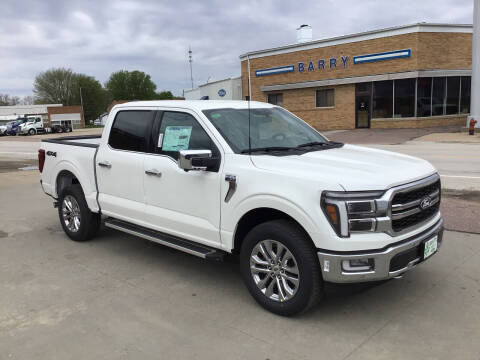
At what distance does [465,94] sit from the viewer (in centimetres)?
2878

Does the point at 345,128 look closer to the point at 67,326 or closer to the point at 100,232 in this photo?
the point at 100,232

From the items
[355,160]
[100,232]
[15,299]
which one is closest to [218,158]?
[355,160]

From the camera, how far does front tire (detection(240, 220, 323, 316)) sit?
Answer: 3.55m

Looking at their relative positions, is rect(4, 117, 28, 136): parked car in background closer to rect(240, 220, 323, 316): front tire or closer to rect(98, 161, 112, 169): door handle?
rect(98, 161, 112, 169): door handle

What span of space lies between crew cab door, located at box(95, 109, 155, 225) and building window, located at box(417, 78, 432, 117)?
2563 cm

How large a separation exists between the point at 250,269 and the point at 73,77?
95.7 m

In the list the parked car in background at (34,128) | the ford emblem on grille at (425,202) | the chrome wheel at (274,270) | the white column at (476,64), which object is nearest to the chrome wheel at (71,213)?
the chrome wheel at (274,270)

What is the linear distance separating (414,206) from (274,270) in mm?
1266

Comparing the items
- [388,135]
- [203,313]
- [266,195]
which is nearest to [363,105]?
[388,135]

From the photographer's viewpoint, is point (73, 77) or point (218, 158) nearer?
point (218, 158)

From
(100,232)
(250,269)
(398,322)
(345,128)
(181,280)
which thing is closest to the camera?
(398,322)

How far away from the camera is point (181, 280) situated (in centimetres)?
474

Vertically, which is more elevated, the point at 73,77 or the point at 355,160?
the point at 73,77

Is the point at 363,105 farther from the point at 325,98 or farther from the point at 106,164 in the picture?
the point at 106,164
